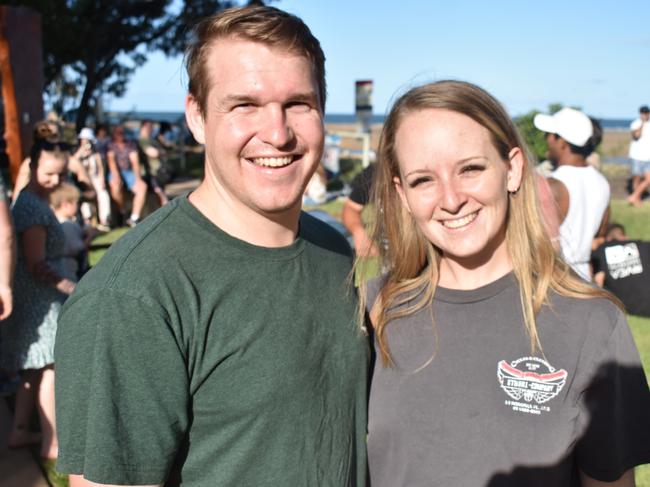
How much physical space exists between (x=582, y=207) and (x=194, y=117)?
386 cm

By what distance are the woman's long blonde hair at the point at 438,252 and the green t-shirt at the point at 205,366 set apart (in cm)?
26

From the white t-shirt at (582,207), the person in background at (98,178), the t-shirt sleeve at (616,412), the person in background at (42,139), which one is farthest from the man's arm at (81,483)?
the person in background at (98,178)

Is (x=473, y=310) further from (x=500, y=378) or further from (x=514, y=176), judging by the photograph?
(x=514, y=176)

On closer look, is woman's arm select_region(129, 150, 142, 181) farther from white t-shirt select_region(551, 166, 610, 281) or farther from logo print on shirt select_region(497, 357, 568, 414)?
logo print on shirt select_region(497, 357, 568, 414)

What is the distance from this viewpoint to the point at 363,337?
6.40ft

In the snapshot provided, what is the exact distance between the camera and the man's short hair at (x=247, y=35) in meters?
1.72

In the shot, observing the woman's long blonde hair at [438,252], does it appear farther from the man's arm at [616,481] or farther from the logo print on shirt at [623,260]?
the logo print on shirt at [623,260]

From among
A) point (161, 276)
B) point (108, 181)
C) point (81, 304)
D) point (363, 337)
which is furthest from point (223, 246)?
point (108, 181)

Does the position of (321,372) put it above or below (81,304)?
below

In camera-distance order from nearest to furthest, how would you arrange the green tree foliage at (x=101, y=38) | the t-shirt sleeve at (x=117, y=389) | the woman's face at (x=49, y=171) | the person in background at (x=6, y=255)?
the t-shirt sleeve at (x=117, y=389)
the person in background at (x=6, y=255)
the woman's face at (x=49, y=171)
the green tree foliage at (x=101, y=38)

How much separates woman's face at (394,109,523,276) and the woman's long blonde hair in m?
0.04

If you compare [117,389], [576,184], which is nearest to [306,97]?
[117,389]

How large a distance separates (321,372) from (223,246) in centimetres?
41

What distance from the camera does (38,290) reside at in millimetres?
3832
